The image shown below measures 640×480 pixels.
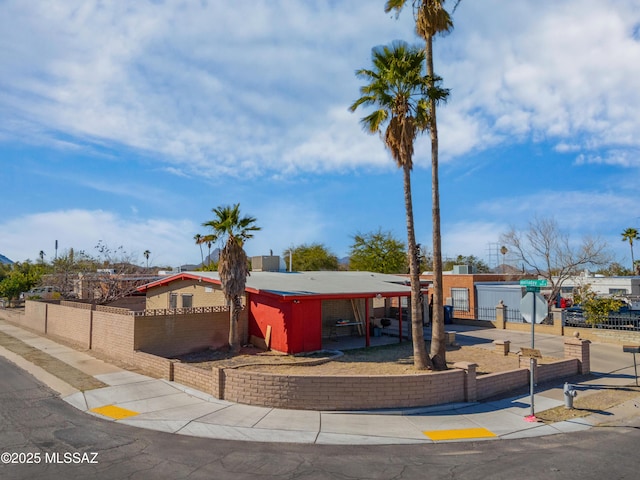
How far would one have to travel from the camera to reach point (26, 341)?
886 inches

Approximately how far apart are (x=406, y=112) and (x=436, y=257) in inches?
195

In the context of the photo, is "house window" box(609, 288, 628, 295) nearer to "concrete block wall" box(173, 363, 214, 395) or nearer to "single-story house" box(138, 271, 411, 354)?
"single-story house" box(138, 271, 411, 354)

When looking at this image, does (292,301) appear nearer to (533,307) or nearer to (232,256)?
(232,256)

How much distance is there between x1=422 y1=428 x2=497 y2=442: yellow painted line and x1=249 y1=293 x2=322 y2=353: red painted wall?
936 cm

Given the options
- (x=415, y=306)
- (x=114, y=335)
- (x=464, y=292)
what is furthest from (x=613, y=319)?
(x=114, y=335)

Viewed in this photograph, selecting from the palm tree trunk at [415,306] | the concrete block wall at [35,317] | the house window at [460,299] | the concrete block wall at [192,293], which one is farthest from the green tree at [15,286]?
the palm tree trunk at [415,306]

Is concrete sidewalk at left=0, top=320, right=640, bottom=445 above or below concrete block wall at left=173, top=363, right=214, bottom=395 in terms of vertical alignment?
below

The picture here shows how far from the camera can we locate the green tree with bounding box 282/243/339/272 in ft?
177

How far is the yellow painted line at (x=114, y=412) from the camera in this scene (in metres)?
10.5

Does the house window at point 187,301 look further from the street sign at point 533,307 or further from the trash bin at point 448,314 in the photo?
the street sign at point 533,307

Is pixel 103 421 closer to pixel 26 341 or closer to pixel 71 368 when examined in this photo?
pixel 71 368

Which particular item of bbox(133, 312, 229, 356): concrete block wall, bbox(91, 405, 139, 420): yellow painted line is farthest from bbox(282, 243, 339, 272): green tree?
bbox(91, 405, 139, 420): yellow painted line

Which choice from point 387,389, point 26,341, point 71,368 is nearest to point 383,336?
point 387,389

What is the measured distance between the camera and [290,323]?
18.3 meters
